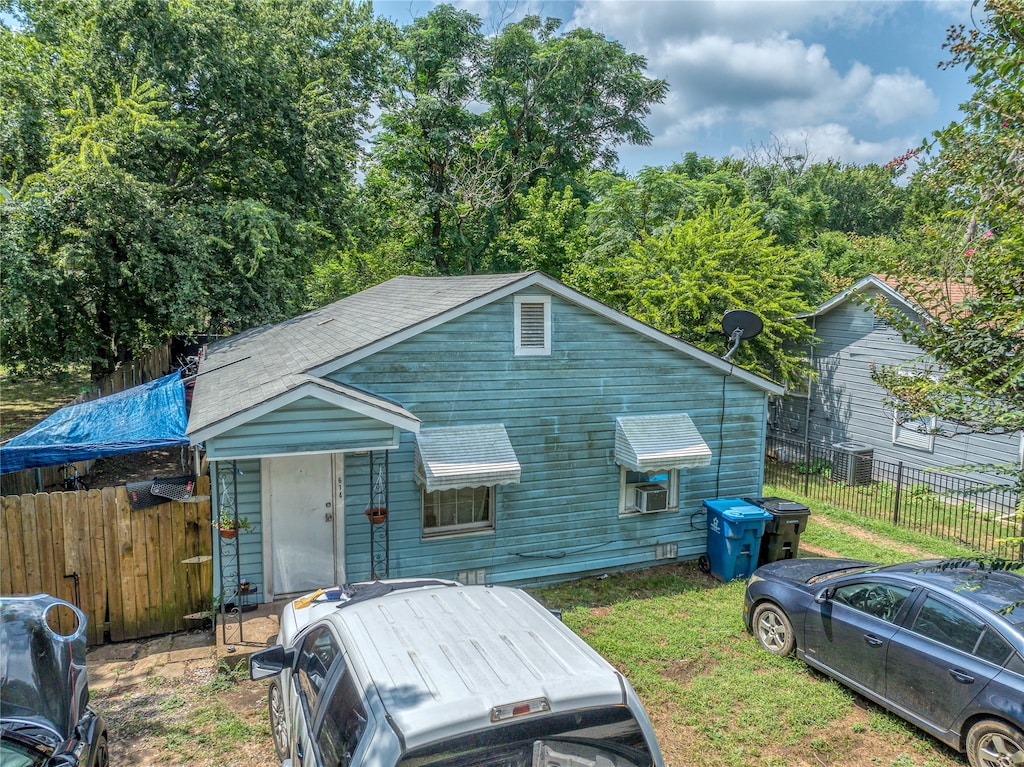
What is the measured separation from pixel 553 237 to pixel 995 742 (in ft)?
71.0

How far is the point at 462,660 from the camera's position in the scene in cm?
352

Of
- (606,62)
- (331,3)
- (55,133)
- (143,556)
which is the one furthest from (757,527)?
(606,62)

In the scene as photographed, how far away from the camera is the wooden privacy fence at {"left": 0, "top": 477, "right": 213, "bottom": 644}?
6.99m

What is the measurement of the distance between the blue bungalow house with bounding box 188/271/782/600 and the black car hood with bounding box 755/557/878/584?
79.0 inches

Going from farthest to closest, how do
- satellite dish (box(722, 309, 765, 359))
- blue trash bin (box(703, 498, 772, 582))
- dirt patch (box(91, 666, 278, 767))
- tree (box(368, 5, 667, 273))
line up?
tree (box(368, 5, 667, 273)) < satellite dish (box(722, 309, 765, 359)) < blue trash bin (box(703, 498, 772, 582)) < dirt patch (box(91, 666, 278, 767))

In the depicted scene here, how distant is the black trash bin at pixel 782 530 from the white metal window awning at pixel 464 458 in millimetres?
4041

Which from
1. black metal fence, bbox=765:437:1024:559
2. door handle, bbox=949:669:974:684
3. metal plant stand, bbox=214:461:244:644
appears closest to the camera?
door handle, bbox=949:669:974:684

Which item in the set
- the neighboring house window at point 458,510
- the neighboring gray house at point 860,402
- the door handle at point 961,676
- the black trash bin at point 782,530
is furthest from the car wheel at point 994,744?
the neighboring gray house at point 860,402

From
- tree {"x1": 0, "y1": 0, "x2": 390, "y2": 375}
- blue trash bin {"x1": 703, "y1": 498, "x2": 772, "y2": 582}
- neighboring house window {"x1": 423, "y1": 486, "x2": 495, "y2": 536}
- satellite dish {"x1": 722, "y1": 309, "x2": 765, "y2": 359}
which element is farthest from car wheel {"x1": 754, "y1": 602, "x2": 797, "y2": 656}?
tree {"x1": 0, "y1": 0, "x2": 390, "y2": 375}

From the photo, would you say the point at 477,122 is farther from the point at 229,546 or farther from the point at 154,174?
the point at 229,546

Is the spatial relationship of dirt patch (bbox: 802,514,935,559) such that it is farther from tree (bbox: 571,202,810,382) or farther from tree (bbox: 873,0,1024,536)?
tree (bbox: 873,0,1024,536)

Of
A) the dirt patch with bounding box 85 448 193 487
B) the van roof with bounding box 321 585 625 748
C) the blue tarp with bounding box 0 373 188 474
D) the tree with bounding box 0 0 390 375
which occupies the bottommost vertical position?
the dirt patch with bounding box 85 448 193 487

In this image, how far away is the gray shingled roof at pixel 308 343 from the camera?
746 cm

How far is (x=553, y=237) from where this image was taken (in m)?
24.9
